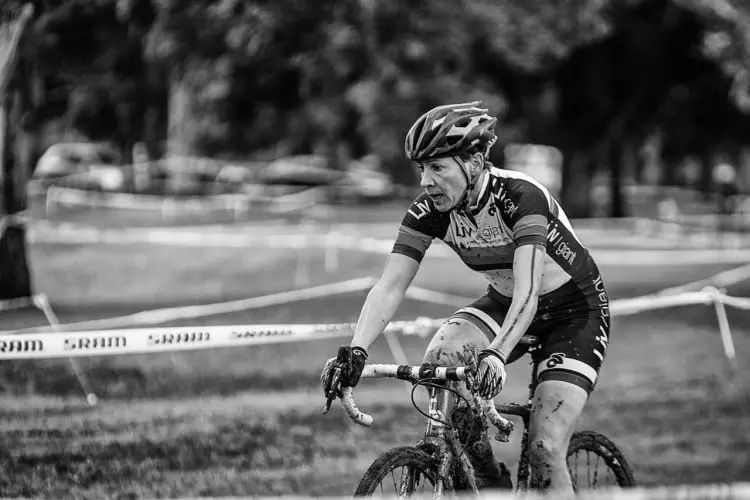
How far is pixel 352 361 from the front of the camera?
4.71 m

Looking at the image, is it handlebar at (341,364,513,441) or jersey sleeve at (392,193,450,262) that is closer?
handlebar at (341,364,513,441)

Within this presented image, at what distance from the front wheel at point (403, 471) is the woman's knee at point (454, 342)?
1.58 feet

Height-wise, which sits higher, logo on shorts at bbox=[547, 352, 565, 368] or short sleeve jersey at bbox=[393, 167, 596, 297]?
short sleeve jersey at bbox=[393, 167, 596, 297]

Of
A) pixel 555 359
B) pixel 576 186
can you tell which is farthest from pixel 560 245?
pixel 576 186

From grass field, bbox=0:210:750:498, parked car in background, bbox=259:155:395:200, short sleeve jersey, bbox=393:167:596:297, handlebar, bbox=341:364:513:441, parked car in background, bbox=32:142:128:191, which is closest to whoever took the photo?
handlebar, bbox=341:364:513:441

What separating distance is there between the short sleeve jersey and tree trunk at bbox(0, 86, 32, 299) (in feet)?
36.6

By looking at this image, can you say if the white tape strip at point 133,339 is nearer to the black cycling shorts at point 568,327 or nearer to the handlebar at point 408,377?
the black cycling shorts at point 568,327

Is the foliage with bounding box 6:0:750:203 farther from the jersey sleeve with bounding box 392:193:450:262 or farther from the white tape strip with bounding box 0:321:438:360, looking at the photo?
the jersey sleeve with bounding box 392:193:450:262

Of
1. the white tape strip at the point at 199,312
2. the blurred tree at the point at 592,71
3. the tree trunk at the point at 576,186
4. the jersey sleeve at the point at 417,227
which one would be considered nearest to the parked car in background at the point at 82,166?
the tree trunk at the point at 576,186

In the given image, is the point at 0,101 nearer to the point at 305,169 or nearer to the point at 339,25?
the point at 339,25

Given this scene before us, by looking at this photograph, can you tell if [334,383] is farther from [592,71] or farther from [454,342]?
[592,71]

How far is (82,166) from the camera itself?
52.7 metres

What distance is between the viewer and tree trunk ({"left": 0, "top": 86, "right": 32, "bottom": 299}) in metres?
15.4

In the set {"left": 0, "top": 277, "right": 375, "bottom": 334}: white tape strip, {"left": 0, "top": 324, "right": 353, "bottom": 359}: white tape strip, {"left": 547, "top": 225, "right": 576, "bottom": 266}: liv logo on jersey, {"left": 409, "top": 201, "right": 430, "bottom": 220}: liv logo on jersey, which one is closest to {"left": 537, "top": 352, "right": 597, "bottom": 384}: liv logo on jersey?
Answer: {"left": 547, "top": 225, "right": 576, "bottom": 266}: liv logo on jersey
